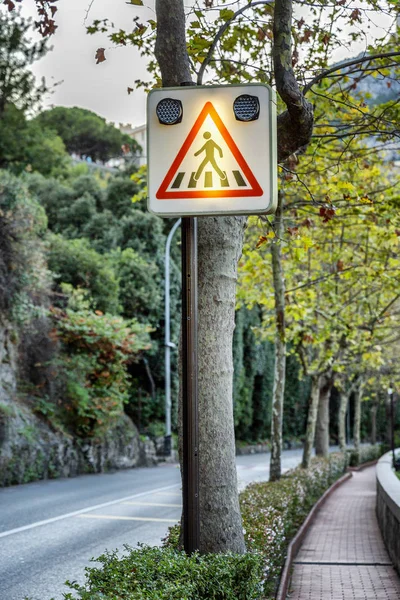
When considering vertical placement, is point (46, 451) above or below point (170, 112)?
below

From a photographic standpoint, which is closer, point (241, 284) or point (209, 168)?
point (209, 168)

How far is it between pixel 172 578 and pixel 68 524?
7.96 meters

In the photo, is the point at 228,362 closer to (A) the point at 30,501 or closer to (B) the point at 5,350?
(A) the point at 30,501

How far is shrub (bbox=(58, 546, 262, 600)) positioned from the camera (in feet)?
12.6

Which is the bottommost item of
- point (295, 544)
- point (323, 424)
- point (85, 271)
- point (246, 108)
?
point (295, 544)

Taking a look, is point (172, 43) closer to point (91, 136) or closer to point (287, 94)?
point (287, 94)

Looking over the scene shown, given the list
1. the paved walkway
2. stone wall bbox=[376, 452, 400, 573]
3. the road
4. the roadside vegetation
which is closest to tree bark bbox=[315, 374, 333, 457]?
the roadside vegetation

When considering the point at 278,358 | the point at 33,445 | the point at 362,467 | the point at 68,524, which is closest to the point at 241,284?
the point at 278,358

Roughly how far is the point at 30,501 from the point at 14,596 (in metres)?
7.18

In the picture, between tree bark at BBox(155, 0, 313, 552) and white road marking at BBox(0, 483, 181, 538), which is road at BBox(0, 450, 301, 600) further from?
tree bark at BBox(155, 0, 313, 552)

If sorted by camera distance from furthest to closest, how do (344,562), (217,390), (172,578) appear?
(344,562), (217,390), (172,578)

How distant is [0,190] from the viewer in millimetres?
19531

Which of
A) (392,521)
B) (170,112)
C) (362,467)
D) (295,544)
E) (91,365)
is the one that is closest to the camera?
(170,112)

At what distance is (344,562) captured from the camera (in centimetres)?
1016
